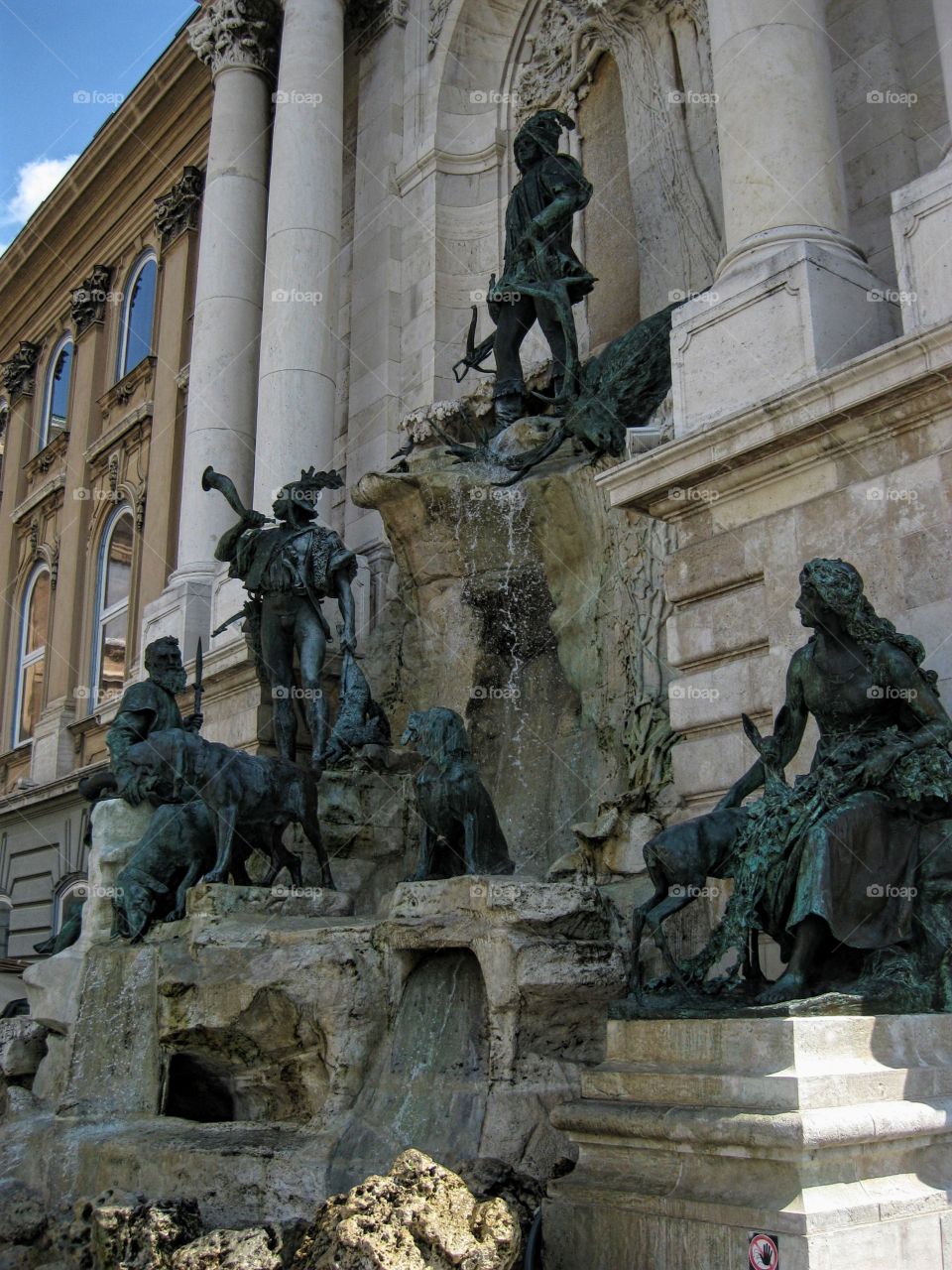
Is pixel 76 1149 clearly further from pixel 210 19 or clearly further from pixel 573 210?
pixel 210 19

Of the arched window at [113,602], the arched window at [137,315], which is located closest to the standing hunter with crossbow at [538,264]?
the arched window at [113,602]

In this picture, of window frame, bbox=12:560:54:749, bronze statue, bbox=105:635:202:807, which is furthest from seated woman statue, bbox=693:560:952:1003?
window frame, bbox=12:560:54:749

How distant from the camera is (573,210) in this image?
12.3 meters

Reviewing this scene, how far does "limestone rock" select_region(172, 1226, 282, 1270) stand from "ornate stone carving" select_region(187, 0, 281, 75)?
15814 millimetres

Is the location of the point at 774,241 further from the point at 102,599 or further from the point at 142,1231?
the point at 102,599

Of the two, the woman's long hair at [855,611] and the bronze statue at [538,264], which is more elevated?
the bronze statue at [538,264]

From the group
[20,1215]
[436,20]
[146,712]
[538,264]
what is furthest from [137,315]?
[20,1215]

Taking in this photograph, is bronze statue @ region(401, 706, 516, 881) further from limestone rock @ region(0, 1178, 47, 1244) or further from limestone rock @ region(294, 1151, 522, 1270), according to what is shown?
limestone rock @ region(294, 1151, 522, 1270)

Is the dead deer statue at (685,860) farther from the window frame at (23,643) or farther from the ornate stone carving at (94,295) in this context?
the ornate stone carving at (94,295)

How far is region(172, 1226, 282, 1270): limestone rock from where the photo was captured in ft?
15.6

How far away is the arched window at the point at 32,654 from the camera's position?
2420 cm

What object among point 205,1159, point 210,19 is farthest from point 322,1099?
point 210,19

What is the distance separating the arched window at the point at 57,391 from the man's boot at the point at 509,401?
52.4 feet

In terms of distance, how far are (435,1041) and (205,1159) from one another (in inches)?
47.0
